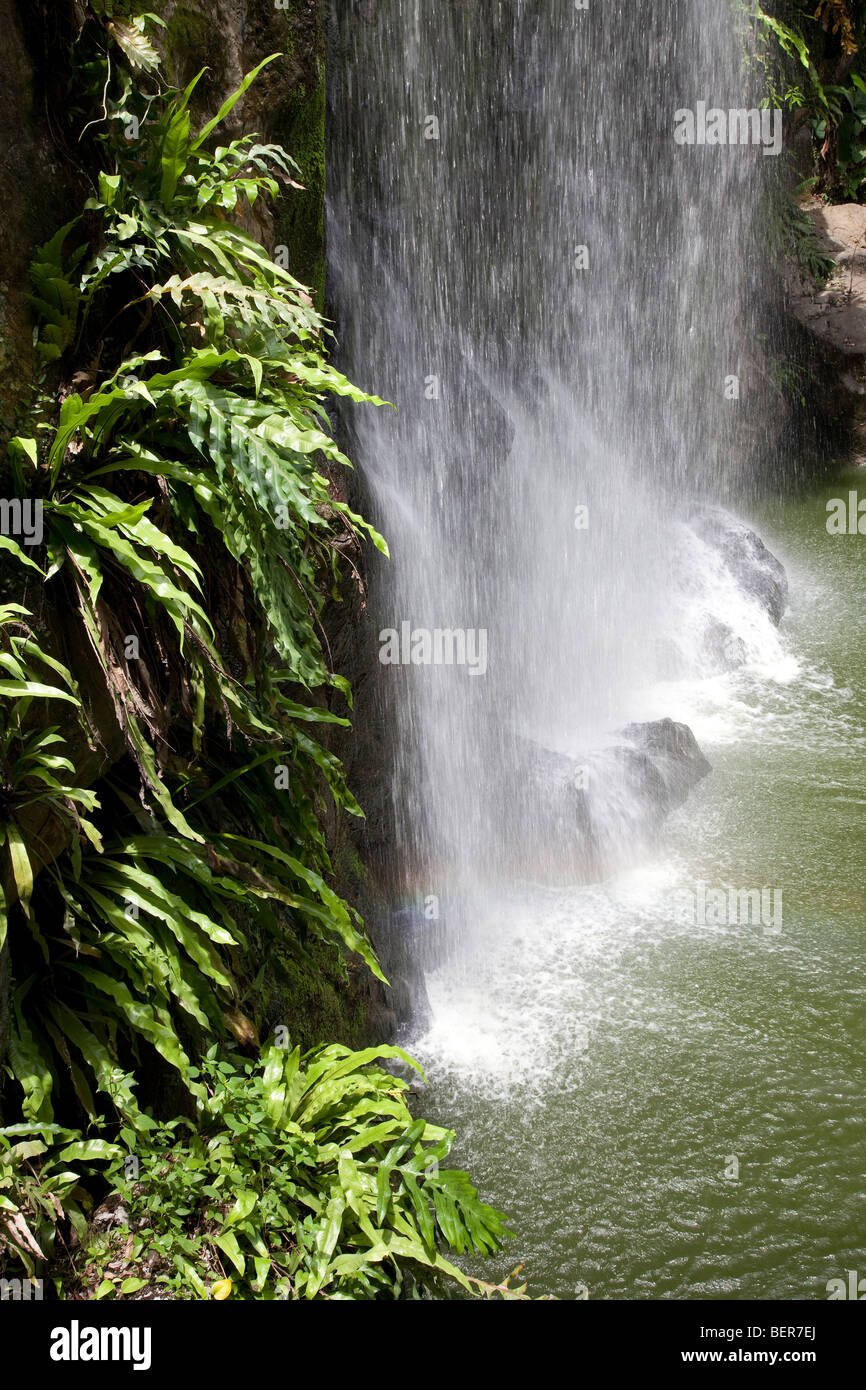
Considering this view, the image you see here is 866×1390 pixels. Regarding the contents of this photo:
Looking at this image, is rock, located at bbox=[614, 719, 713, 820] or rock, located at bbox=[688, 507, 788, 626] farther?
rock, located at bbox=[688, 507, 788, 626]

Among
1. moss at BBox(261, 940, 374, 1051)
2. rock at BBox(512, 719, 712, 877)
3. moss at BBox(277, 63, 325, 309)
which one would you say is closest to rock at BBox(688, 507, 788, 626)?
rock at BBox(512, 719, 712, 877)

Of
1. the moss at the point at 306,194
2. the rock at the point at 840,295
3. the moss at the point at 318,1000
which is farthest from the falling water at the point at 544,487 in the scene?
the moss at the point at 306,194

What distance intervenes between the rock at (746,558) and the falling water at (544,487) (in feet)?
0.96

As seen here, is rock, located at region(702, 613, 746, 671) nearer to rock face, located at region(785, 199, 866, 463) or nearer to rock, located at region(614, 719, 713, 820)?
rock, located at region(614, 719, 713, 820)

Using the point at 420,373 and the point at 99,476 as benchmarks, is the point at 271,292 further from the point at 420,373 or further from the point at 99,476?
the point at 420,373

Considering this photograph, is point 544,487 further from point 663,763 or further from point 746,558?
point 663,763

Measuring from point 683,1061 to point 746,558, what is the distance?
7502mm

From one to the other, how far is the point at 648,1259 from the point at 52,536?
11.4 feet

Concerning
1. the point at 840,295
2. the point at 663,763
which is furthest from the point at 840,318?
the point at 663,763

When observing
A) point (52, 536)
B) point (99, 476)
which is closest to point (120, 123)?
point (99, 476)

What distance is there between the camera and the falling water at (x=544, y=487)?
17.7ft

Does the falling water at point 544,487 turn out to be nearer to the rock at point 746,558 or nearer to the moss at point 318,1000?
the rock at point 746,558

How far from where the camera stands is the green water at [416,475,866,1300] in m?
4.31

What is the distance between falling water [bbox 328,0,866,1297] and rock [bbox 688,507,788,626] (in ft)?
0.96
